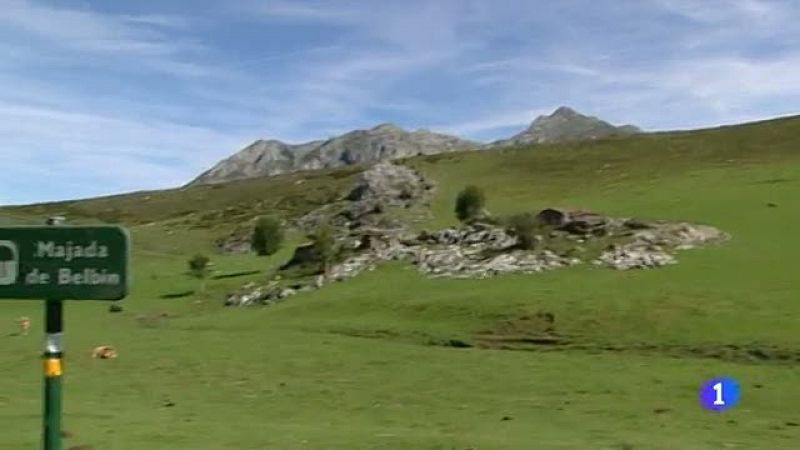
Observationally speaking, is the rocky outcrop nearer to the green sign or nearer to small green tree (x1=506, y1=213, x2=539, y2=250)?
small green tree (x1=506, y1=213, x2=539, y2=250)

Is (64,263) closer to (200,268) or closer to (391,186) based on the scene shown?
(200,268)

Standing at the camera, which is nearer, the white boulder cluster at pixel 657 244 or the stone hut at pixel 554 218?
the white boulder cluster at pixel 657 244

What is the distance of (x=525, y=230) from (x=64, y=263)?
42381 mm

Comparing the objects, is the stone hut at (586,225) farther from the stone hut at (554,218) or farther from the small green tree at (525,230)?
the small green tree at (525,230)

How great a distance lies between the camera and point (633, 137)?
416ft

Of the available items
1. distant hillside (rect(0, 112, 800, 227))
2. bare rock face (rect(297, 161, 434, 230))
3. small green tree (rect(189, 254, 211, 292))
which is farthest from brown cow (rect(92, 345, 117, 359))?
distant hillside (rect(0, 112, 800, 227))

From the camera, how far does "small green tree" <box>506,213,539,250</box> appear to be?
4962 centimetres

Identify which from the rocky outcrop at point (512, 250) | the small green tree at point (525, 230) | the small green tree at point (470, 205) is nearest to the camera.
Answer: the rocky outcrop at point (512, 250)

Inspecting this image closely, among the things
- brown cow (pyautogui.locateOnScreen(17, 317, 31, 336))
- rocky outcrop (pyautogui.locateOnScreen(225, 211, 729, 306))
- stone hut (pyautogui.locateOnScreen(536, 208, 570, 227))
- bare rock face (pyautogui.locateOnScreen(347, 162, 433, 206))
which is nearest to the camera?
brown cow (pyautogui.locateOnScreen(17, 317, 31, 336))

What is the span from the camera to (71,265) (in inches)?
322

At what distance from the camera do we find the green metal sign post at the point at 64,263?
815 cm

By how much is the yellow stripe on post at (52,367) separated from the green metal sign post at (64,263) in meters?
0.03

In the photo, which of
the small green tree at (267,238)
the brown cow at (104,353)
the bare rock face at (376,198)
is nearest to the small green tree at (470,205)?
the bare rock face at (376,198)

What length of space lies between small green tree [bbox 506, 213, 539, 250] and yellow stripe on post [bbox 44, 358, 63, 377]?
4164 cm
